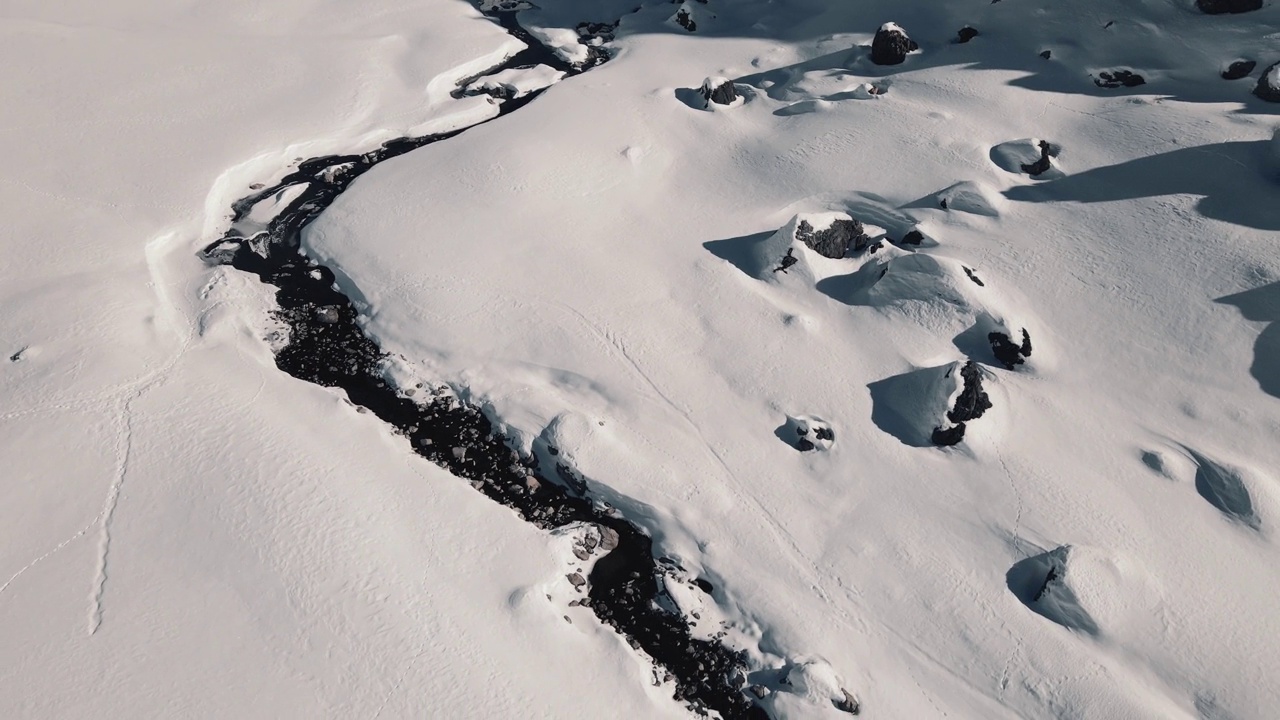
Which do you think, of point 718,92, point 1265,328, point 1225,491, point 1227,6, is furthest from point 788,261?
point 1227,6

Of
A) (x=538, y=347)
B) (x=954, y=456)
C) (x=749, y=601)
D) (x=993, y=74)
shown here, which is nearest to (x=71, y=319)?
(x=538, y=347)

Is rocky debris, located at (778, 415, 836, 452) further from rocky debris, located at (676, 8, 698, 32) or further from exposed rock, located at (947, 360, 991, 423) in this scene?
rocky debris, located at (676, 8, 698, 32)

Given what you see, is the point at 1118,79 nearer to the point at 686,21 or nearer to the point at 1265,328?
the point at 1265,328

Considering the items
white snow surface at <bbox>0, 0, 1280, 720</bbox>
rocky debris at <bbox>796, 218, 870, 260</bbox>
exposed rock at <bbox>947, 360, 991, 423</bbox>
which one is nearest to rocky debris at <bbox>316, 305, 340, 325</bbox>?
white snow surface at <bbox>0, 0, 1280, 720</bbox>

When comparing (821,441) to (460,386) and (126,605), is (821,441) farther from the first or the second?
(126,605)

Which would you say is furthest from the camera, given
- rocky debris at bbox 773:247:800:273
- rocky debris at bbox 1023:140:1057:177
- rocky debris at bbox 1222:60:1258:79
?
rocky debris at bbox 1222:60:1258:79
